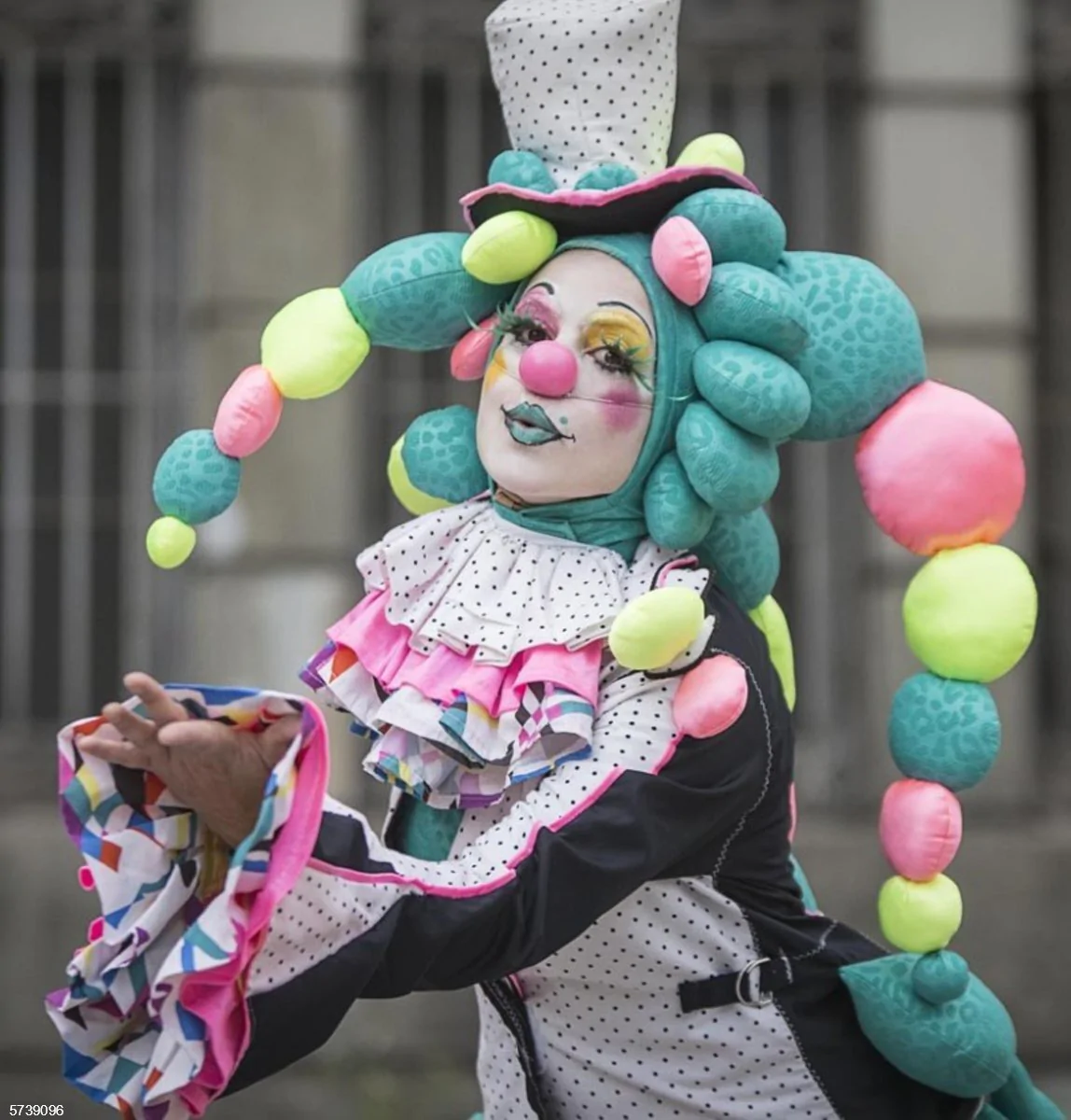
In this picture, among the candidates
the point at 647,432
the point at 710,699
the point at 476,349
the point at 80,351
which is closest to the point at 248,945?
the point at 710,699

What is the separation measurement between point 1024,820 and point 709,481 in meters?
2.94

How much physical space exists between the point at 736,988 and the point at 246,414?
84 centimetres

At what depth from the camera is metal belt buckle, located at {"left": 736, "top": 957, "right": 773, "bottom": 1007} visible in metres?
2.01

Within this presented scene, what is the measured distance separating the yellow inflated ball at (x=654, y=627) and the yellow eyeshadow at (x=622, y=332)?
323mm

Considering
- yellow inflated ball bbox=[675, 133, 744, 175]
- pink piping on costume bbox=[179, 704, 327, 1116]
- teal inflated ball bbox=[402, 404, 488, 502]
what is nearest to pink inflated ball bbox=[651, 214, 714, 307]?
yellow inflated ball bbox=[675, 133, 744, 175]

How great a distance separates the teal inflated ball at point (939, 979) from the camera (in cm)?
205

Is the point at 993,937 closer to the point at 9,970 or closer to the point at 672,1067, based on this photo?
the point at 9,970

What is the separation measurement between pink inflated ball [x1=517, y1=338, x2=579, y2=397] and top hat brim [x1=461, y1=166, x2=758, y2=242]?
0.54 ft

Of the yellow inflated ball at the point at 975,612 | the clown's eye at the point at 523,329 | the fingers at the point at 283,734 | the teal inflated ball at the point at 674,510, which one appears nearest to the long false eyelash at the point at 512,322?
the clown's eye at the point at 523,329

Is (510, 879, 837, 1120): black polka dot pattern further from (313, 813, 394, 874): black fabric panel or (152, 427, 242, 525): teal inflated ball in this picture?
(152, 427, 242, 525): teal inflated ball

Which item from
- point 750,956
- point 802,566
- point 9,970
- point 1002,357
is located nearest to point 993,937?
point 802,566

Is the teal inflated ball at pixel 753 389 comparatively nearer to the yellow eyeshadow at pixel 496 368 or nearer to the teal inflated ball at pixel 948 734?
the yellow eyeshadow at pixel 496 368

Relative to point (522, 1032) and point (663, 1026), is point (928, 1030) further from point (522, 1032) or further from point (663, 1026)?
point (522, 1032)

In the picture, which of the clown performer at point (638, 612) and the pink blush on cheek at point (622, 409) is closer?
the clown performer at point (638, 612)
